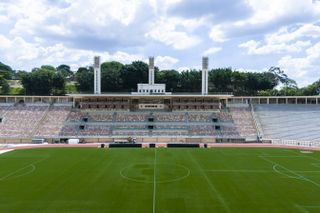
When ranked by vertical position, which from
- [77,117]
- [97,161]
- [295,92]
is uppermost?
[295,92]

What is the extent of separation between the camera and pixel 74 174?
23.7 meters

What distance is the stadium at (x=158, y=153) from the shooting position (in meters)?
17.2

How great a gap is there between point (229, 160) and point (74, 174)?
1645 cm

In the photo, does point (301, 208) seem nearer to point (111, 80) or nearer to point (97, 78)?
point (97, 78)

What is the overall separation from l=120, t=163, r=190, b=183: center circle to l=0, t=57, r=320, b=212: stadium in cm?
9

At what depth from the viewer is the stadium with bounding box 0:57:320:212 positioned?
17.2 meters

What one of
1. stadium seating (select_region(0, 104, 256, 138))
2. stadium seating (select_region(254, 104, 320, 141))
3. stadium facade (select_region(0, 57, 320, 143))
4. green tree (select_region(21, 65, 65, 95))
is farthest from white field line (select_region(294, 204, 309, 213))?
green tree (select_region(21, 65, 65, 95))

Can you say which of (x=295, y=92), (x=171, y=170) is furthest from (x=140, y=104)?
(x=295, y=92)

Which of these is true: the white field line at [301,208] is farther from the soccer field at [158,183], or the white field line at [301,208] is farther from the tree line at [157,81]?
the tree line at [157,81]

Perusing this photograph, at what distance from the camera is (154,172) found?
2422cm

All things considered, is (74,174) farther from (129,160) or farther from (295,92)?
(295,92)

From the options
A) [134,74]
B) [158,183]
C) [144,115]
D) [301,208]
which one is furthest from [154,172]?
[134,74]

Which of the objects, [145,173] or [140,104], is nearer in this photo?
[145,173]

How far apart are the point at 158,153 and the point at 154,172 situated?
10943mm
